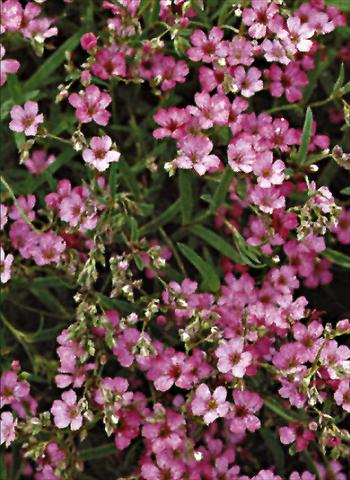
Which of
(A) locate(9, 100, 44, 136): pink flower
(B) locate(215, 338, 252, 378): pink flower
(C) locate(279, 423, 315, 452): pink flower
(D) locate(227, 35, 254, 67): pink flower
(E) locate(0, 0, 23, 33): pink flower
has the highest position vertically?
(E) locate(0, 0, 23, 33): pink flower

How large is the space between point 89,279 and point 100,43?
28.6 inches

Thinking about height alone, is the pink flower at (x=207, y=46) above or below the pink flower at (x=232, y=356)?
above

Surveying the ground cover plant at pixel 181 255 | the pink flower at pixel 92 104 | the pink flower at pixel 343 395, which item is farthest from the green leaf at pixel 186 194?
the pink flower at pixel 343 395

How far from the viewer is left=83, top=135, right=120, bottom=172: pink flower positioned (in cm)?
166

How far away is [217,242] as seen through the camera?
1.86 metres

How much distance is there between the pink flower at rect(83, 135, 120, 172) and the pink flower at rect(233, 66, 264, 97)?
34 centimetres

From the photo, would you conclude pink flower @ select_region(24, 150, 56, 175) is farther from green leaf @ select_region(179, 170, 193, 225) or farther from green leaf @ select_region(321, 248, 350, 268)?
green leaf @ select_region(321, 248, 350, 268)

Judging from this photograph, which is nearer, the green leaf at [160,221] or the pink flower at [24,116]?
the pink flower at [24,116]

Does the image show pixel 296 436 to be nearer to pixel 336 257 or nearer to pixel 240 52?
pixel 336 257

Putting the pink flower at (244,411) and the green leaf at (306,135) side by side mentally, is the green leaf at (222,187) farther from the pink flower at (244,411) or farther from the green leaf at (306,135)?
the pink flower at (244,411)

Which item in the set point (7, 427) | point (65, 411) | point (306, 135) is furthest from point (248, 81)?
point (7, 427)

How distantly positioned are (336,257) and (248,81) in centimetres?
49

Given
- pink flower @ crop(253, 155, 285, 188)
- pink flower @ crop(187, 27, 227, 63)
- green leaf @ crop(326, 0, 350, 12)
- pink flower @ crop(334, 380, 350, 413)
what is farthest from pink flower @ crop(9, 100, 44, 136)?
pink flower @ crop(334, 380, 350, 413)

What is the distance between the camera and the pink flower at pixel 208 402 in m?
1.64
